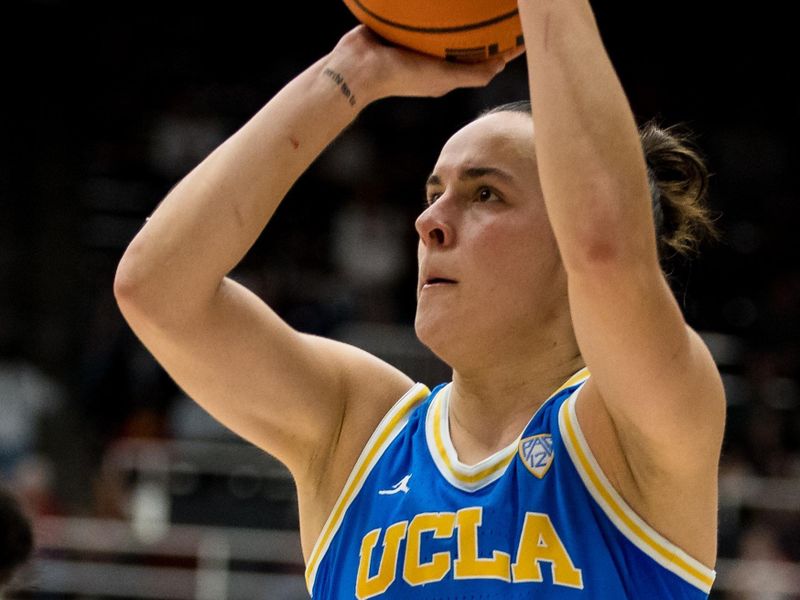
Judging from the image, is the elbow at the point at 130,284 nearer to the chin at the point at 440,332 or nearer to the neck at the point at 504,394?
the chin at the point at 440,332

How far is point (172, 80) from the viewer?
37.0 ft

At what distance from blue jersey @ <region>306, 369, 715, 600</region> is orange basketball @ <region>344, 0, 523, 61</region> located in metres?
0.61

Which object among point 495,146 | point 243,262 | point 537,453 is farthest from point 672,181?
point 243,262

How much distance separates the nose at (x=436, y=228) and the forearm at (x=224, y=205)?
23cm

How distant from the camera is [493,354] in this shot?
237cm

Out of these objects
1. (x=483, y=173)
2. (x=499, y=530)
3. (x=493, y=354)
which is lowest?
(x=499, y=530)

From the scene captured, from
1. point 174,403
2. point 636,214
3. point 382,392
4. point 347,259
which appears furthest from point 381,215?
point 636,214

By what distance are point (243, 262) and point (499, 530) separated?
754 centimetres

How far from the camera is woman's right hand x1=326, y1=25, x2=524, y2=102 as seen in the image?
2414 mm

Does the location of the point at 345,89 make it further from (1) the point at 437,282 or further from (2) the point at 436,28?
(1) the point at 437,282

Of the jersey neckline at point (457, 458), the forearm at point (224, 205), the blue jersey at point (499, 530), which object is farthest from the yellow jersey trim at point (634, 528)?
the forearm at point (224, 205)

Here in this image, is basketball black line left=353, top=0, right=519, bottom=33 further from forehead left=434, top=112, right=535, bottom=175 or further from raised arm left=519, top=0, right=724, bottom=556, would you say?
raised arm left=519, top=0, right=724, bottom=556

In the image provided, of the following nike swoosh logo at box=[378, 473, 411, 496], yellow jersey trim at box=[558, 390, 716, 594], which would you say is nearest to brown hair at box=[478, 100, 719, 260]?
yellow jersey trim at box=[558, 390, 716, 594]

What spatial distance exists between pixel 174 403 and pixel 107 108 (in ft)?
11.1
